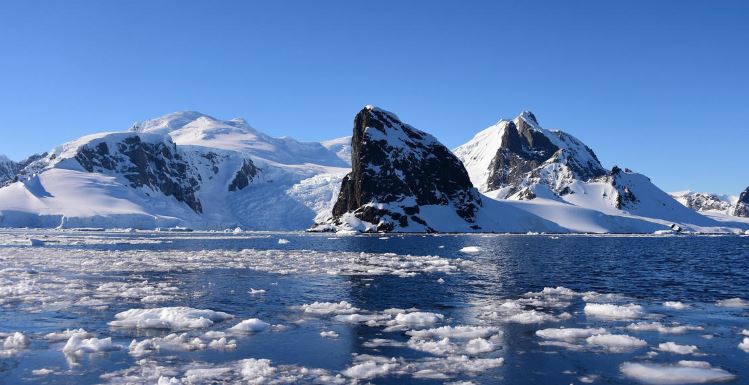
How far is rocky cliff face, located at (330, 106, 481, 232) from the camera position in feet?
574

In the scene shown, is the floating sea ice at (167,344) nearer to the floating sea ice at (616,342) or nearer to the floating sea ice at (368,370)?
the floating sea ice at (368,370)

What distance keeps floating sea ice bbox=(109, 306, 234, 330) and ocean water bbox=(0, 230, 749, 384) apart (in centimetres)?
7

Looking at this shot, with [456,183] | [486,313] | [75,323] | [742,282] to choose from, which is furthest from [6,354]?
[456,183]

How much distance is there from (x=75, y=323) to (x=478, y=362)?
1796 cm

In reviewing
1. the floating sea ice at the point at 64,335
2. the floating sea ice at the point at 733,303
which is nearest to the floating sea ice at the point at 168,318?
the floating sea ice at the point at 64,335

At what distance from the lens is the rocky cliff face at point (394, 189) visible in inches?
6890

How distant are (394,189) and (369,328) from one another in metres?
157

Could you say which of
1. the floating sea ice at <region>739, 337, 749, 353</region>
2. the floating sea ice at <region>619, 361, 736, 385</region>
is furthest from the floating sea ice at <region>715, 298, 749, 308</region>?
the floating sea ice at <region>619, 361, 736, 385</region>

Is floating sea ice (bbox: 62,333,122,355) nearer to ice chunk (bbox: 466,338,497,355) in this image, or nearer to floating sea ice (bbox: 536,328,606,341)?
ice chunk (bbox: 466,338,497,355)

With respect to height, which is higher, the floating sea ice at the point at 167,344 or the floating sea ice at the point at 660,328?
the floating sea ice at the point at 660,328

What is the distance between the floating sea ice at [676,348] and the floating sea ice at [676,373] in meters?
1.72

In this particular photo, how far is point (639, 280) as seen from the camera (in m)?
44.8

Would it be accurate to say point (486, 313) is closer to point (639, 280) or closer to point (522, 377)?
point (522, 377)

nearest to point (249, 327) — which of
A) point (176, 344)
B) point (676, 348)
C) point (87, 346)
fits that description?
point (176, 344)
